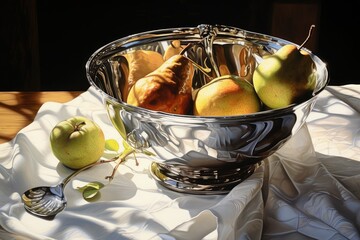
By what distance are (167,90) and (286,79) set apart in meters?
0.14

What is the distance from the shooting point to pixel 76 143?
750 millimetres

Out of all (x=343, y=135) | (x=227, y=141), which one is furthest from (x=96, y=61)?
(x=343, y=135)

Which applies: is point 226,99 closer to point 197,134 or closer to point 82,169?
point 197,134

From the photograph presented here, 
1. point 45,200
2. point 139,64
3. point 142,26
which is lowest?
point 142,26

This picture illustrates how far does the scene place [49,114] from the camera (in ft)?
2.89

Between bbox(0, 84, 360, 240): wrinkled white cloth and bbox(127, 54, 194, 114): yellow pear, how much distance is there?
0.32ft

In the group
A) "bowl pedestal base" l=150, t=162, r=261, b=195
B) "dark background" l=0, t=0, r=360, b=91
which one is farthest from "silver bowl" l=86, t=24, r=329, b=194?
"dark background" l=0, t=0, r=360, b=91

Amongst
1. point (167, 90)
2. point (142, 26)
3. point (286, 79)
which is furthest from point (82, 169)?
point (142, 26)

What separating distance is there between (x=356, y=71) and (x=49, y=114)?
1.43 metres

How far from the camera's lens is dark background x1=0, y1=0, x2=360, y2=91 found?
6.06 feet

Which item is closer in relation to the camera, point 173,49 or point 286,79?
point 286,79

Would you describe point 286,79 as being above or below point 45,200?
above

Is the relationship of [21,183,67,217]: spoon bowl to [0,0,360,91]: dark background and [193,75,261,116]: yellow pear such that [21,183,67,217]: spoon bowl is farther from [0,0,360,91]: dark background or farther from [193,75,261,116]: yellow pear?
[0,0,360,91]: dark background

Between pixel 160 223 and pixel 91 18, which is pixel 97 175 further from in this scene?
pixel 91 18
